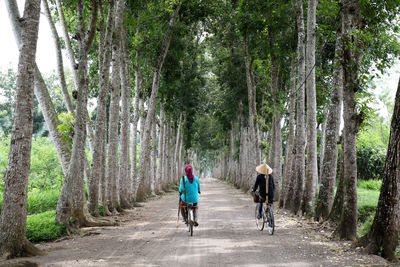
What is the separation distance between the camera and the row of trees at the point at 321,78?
30.1ft

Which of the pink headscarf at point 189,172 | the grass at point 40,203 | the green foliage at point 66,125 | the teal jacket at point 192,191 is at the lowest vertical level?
the grass at point 40,203

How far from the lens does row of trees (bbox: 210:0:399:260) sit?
9.17m

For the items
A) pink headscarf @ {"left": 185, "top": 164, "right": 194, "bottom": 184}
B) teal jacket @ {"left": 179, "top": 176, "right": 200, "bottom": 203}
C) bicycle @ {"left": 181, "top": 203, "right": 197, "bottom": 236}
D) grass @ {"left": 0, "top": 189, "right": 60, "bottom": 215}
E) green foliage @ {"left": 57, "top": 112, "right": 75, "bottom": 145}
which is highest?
green foliage @ {"left": 57, "top": 112, "right": 75, "bottom": 145}

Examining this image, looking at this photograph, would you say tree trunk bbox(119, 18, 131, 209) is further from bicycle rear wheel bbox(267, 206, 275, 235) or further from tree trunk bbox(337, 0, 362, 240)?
tree trunk bbox(337, 0, 362, 240)

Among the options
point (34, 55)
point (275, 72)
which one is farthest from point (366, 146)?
point (34, 55)

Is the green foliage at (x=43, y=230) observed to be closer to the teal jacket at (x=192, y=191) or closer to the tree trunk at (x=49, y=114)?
the tree trunk at (x=49, y=114)

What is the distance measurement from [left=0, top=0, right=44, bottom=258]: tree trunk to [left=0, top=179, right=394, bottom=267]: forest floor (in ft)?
1.63

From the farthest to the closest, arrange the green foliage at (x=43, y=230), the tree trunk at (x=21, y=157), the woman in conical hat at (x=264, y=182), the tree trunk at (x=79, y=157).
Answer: the woman in conical hat at (x=264, y=182) < the tree trunk at (x=79, y=157) < the green foliage at (x=43, y=230) < the tree trunk at (x=21, y=157)

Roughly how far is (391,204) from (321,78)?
46.1ft

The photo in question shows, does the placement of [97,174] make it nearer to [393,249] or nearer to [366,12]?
[393,249]

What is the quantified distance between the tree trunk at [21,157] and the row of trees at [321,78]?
6.98 metres

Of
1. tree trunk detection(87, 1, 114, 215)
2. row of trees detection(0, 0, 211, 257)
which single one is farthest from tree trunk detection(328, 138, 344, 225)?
tree trunk detection(87, 1, 114, 215)

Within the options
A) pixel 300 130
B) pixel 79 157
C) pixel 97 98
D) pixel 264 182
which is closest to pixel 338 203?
pixel 264 182

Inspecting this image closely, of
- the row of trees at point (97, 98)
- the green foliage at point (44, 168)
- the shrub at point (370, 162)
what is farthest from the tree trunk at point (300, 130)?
the green foliage at point (44, 168)
